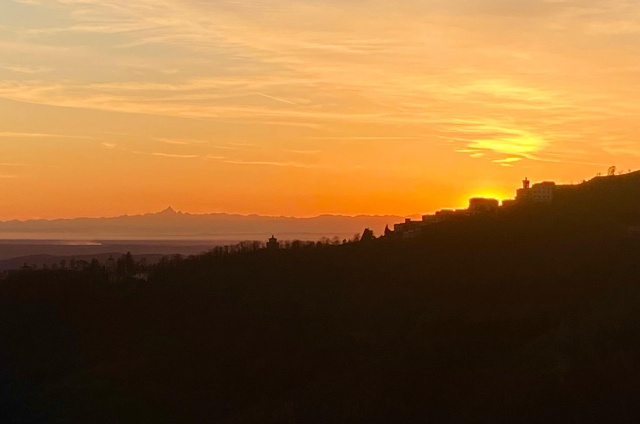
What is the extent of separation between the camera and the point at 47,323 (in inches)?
1849

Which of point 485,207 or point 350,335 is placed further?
point 485,207

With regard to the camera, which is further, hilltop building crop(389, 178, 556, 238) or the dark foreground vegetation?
hilltop building crop(389, 178, 556, 238)

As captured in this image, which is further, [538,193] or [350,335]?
[538,193]

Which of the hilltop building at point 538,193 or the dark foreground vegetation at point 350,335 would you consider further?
the hilltop building at point 538,193

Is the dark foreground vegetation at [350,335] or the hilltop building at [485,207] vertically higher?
the hilltop building at [485,207]

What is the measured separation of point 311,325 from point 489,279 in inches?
492

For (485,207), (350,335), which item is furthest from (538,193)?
(350,335)

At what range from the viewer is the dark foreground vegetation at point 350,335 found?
2317cm

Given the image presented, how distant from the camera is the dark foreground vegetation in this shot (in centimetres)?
2317

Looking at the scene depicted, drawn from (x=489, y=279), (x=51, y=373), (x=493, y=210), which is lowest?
(x=51, y=373)

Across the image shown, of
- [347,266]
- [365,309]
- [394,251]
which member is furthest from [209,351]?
[394,251]

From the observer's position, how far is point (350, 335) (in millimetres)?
37812

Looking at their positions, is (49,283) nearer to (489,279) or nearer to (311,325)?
(311,325)

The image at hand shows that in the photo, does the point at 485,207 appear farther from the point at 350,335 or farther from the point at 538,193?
the point at 350,335
